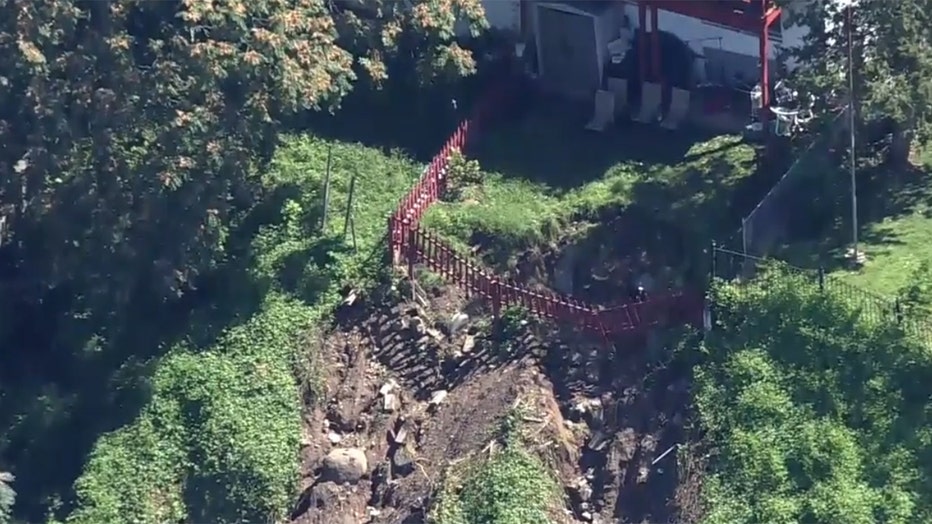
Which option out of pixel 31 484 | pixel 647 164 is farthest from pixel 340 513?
pixel 647 164

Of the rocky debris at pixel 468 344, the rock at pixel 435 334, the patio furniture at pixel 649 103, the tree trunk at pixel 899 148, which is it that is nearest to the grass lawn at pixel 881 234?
the tree trunk at pixel 899 148

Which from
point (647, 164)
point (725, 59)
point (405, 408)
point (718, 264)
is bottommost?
point (405, 408)

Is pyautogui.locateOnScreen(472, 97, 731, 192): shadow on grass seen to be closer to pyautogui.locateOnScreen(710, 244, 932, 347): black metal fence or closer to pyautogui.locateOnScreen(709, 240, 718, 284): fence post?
pyautogui.locateOnScreen(709, 240, 718, 284): fence post

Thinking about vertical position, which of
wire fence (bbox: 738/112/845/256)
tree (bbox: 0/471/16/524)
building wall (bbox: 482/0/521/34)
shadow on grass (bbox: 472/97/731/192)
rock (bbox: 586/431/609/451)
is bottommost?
tree (bbox: 0/471/16/524)

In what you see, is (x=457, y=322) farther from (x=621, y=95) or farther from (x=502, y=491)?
(x=621, y=95)

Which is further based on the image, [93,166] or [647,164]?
[647,164]

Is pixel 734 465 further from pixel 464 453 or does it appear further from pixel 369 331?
pixel 369 331

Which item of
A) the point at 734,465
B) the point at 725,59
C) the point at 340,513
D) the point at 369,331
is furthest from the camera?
the point at 725,59

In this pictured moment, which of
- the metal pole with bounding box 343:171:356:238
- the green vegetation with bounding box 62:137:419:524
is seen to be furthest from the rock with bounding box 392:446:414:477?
the metal pole with bounding box 343:171:356:238
